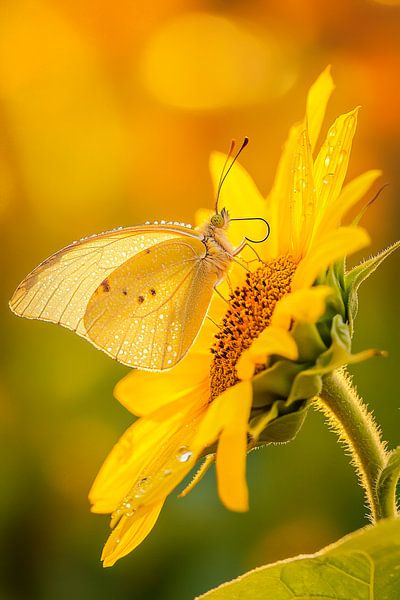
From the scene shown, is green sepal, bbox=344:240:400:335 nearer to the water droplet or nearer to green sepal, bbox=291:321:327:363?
green sepal, bbox=291:321:327:363

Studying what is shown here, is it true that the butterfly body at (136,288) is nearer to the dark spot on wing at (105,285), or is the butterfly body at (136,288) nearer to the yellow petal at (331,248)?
the dark spot on wing at (105,285)

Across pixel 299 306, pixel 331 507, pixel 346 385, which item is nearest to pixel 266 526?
pixel 331 507

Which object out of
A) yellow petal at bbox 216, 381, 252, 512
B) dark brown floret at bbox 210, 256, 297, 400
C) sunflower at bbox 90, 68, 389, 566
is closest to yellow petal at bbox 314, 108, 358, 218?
sunflower at bbox 90, 68, 389, 566

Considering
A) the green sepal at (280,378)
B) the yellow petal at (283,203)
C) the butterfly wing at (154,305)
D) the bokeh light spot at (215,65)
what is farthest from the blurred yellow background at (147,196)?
the green sepal at (280,378)

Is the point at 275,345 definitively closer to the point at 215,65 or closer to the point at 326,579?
the point at 326,579

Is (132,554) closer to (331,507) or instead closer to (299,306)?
(331,507)

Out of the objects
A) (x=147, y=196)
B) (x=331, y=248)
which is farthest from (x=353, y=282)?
(x=147, y=196)
